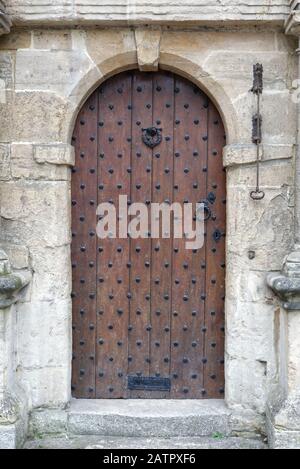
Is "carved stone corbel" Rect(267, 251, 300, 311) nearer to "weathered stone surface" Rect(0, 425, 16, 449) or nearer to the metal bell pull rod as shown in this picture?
the metal bell pull rod

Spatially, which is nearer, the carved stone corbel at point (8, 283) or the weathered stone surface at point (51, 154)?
the carved stone corbel at point (8, 283)

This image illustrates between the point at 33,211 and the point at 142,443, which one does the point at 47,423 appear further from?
the point at 33,211

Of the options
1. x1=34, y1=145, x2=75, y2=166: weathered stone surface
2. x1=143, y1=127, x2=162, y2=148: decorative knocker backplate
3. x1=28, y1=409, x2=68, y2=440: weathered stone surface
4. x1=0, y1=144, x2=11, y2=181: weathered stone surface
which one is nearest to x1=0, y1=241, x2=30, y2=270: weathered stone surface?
x1=0, y1=144, x2=11, y2=181: weathered stone surface

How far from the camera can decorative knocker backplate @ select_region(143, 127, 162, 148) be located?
3.80m

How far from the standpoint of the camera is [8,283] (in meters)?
3.29

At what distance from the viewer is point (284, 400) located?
11.2 ft

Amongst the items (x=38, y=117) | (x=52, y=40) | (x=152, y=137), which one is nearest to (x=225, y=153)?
(x=152, y=137)

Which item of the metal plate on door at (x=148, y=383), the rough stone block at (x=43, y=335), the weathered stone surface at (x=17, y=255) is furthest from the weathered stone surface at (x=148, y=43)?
the metal plate on door at (x=148, y=383)

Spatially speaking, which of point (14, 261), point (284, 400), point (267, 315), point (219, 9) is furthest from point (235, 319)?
point (219, 9)

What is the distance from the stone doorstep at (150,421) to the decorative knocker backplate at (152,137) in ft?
5.78

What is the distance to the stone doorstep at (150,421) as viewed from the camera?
12.1ft

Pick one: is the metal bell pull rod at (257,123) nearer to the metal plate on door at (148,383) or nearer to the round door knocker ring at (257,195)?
the round door knocker ring at (257,195)

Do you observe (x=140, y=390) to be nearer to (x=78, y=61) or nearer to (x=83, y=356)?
(x=83, y=356)

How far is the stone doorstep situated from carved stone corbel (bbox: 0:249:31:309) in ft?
2.95
